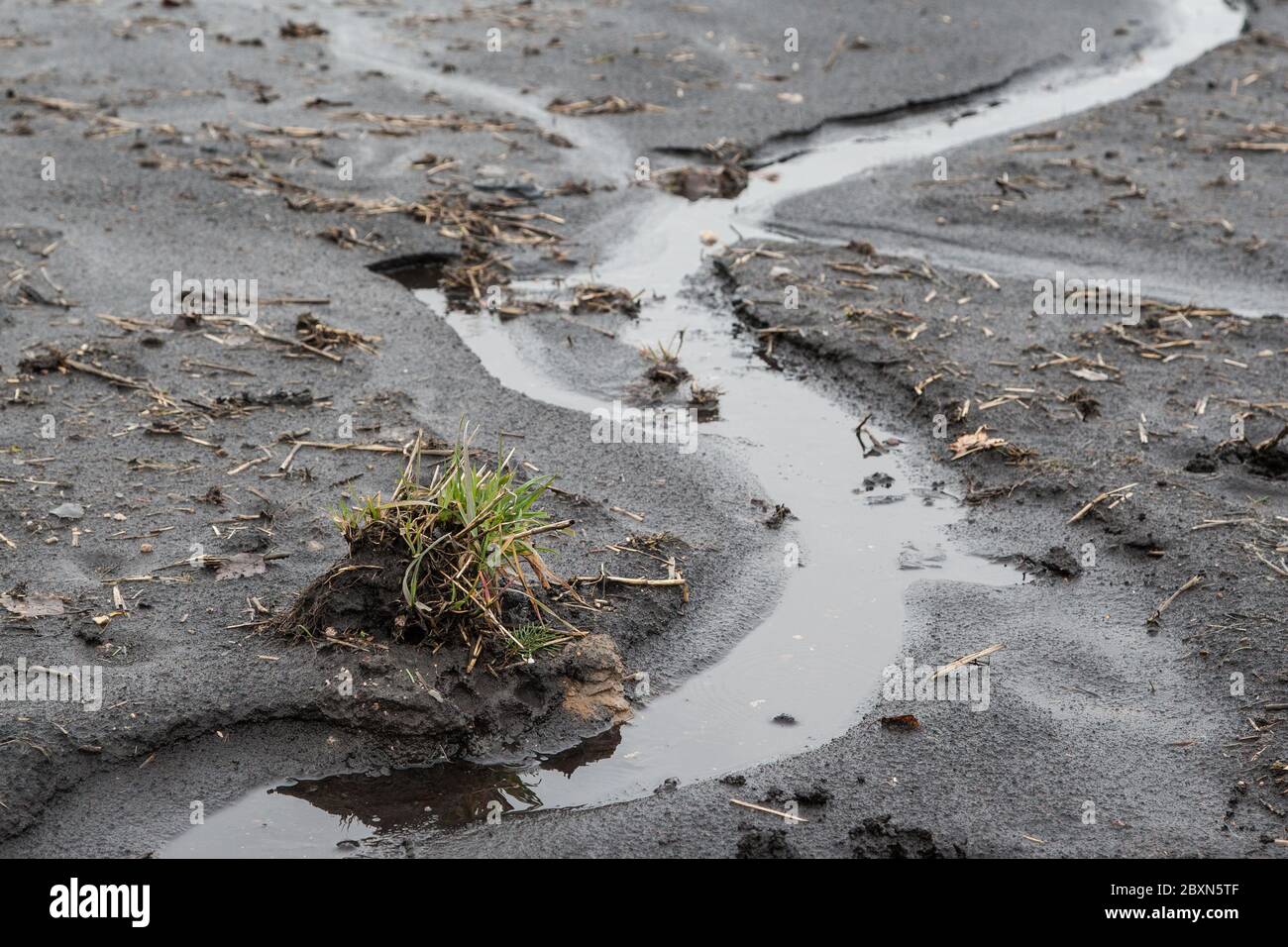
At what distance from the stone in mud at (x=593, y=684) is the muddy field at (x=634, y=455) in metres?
0.02

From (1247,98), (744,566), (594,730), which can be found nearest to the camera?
(594,730)

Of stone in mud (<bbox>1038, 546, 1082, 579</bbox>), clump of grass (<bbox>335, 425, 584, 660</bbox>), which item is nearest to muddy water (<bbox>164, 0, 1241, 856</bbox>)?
stone in mud (<bbox>1038, 546, 1082, 579</bbox>)

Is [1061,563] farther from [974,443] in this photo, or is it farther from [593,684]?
[593,684]

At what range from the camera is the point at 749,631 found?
5.17 metres

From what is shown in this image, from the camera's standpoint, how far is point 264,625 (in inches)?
186

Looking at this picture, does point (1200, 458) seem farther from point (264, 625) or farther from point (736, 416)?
point (264, 625)

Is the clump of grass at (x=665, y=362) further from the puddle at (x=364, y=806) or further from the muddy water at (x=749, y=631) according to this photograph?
the puddle at (x=364, y=806)

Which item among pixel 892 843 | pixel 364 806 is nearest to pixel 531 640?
pixel 364 806

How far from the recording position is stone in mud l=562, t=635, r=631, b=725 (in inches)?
182

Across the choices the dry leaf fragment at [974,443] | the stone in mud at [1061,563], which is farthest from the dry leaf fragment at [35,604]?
the dry leaf fragment at [974,443]

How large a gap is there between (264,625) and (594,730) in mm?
1205

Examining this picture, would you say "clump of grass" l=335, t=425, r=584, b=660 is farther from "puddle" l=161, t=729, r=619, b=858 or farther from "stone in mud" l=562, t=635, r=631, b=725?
"puddle" l=161, t=729, r=619, b=858

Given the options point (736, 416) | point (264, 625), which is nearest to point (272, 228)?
point (736, 416)

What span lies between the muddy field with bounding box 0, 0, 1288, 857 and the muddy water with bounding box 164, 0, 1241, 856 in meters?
0.02
